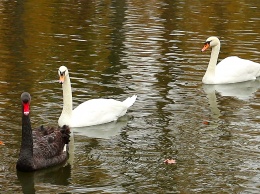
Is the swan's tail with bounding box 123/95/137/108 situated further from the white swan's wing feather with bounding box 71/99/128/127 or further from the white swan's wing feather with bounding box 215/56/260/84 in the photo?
the white swan's wing feather with bounding box 215/56/260/84

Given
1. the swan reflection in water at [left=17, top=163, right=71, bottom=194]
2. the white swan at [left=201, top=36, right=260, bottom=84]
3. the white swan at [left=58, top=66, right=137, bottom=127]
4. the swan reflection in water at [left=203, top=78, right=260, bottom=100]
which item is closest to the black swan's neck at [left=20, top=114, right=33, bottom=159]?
the swan reflection in water at [left=17, top=163, right=71, bottom=194]

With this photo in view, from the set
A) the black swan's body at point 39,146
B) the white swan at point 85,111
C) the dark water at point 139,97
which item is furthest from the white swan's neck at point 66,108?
the black swan's body at point 39,146

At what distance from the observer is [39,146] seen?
33.9 ft

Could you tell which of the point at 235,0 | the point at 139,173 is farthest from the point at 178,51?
the point at 235,0

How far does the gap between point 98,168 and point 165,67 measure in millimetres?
7453

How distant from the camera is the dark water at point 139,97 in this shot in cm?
985

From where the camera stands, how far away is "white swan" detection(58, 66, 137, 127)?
Answer: 1234 centimetres

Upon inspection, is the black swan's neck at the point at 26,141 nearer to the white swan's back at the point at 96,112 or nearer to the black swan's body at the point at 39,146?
the black swan's body at the point at 39,146

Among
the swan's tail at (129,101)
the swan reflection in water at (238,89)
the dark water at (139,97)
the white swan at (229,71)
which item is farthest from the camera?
the white swan at (229,71)

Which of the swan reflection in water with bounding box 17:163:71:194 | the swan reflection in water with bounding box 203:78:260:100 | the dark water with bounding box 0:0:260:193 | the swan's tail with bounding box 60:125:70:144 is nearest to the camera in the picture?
the swan reflection in water with bounding box 17:163:71:194

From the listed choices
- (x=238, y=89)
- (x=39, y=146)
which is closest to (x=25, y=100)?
(x=39, y=146)

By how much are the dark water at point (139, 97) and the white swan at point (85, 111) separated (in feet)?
0.50

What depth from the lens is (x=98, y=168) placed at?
10.1 m

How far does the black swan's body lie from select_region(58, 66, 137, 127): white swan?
162cm
